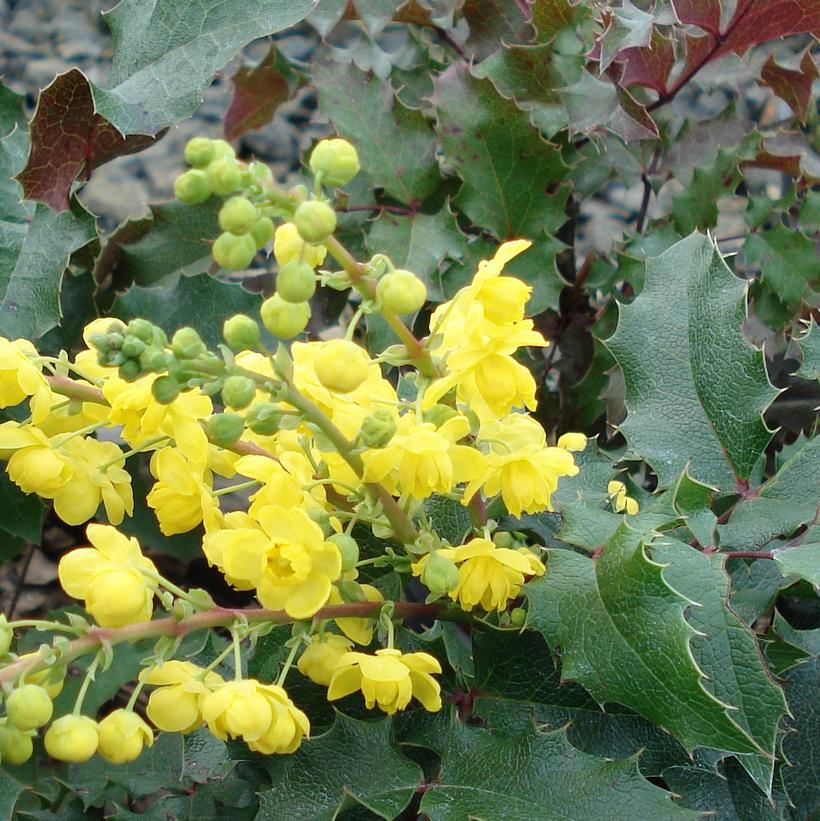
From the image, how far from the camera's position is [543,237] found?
1.11m

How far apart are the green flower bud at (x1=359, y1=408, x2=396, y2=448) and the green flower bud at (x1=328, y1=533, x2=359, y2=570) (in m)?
0.06

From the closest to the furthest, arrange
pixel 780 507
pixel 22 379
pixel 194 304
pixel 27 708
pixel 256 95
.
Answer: pixel 27 708
pixel 22 379
pixel 780 507
pixel 194 304
pixel 256 95

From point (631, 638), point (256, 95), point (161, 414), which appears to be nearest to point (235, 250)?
point (161, 414)

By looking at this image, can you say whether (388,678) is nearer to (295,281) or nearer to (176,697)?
(176,697)

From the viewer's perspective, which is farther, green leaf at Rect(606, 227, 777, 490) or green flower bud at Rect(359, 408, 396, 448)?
green leaf at Rect(606, 227, 777, 490)

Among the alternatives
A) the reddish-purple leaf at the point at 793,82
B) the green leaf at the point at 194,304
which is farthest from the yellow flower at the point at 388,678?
the reddish-purple leaf at the point at 793,82

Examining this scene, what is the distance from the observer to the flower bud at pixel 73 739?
586 mm

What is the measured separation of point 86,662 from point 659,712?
0.76 meters

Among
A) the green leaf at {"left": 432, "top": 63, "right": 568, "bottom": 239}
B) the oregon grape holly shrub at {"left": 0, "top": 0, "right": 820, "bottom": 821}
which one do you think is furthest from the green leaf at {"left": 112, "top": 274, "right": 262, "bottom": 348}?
the green leaf at {"left": 432, "top": 63, "right": 568, "bottom": 239}

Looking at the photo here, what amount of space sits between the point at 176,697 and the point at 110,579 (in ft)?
0.30

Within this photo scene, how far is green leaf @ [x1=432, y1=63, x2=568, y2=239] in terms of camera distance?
3.52 feet

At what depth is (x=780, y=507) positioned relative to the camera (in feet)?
2.62

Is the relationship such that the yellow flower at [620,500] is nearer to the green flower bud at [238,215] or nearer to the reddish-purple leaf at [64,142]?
the green flower bud at [238,215]

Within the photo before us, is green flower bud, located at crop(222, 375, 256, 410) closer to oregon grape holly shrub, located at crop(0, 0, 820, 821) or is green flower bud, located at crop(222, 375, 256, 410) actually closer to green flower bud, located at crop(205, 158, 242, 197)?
oregon grape holly shrub, located at crop(0, 0, 820, 821)
